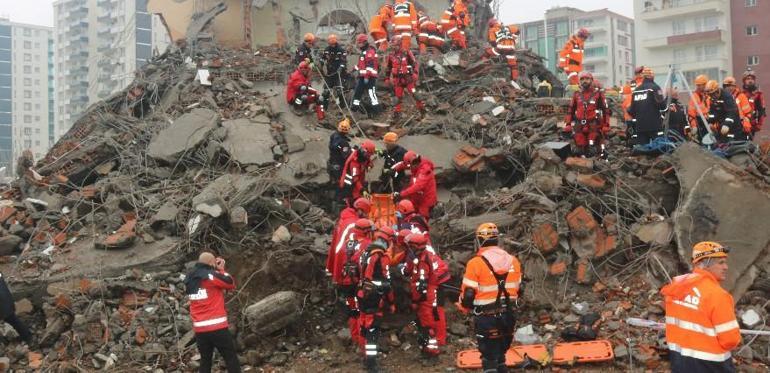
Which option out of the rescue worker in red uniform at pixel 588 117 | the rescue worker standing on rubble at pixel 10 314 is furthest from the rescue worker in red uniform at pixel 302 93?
the rescue worker standing on rubble at pixel 10 314

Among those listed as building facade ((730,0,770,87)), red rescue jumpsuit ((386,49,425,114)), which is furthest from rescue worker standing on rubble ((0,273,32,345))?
building facade ((730,0,770,87))

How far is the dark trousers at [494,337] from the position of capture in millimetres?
6344

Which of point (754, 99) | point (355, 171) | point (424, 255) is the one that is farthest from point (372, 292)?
point (754, 99)

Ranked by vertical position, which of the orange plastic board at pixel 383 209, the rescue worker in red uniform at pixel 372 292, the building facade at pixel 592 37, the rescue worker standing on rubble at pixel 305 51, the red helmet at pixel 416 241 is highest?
the building facade at pixel 592 37

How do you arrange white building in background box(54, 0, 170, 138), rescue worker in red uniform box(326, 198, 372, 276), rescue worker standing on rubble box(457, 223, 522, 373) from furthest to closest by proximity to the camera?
white building in background box(54, 0, 170, 138)
rescue worker in red uniform box(326, 198, 372, 276)
rescue worker standing on rubble box(457, 223, 522, 373)

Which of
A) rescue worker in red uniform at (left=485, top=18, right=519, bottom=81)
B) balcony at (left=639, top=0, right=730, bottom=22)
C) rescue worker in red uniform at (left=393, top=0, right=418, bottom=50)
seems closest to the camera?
rescue worker in red uniform at (left=393, top=0, right=418, bottom=50)

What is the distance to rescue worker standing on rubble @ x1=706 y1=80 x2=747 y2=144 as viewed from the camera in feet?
34.1

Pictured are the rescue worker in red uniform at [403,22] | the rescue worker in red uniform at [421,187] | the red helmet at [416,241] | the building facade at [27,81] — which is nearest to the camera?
the red helmet at [416,241]

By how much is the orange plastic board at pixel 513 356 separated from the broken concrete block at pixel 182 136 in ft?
20.3

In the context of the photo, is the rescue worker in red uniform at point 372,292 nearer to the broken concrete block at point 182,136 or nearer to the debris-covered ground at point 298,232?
the debris-covered ground at point 298,232

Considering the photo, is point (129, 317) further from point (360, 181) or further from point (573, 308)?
point (573, 308)

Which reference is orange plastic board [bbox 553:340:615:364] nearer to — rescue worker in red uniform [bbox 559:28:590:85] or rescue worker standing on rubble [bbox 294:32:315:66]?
rescue worker standing on rubble [bbox 294:32:315:66]

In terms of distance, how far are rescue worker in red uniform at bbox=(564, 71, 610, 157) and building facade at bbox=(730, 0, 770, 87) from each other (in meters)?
32.2

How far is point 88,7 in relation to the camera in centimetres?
7919
